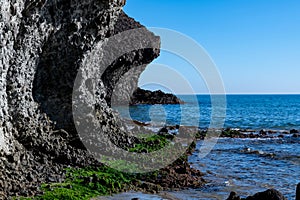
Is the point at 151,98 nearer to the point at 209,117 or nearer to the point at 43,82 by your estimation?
the point at 209,117

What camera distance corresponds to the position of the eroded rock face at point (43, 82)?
35.7 feet

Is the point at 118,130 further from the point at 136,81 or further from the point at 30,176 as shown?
the point at 136,81

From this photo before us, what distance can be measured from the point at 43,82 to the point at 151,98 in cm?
8009

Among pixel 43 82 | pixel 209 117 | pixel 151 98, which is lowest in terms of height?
pixel 209 117

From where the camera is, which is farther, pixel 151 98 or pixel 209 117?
pixel 151 98

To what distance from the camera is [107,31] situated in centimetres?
1684

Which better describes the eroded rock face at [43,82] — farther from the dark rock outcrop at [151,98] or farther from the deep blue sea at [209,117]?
the dark rock outcrop at [151,98]

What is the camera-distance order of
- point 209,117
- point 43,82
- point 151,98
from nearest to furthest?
point 43,82, point 209,117, point 151,98

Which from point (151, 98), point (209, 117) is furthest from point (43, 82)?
point (151, 98)

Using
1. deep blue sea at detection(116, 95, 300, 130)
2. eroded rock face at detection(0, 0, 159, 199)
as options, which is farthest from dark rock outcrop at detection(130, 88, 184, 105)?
eroded rock face at detection(0, 0, 159, 199)

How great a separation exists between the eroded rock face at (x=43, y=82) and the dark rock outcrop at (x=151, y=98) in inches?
2744

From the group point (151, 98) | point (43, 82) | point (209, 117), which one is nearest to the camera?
point (43, 82)

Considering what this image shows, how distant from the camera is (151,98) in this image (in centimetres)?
9388

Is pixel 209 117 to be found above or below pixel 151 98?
below
